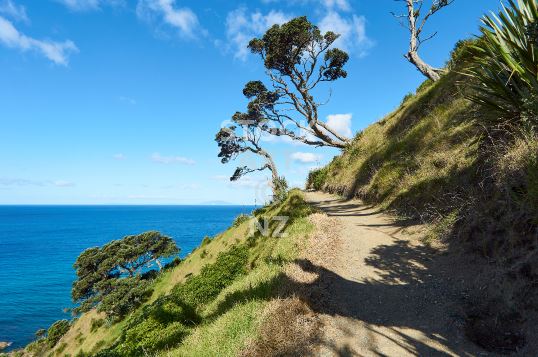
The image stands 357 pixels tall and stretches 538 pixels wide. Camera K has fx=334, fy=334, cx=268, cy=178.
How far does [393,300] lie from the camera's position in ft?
22.3

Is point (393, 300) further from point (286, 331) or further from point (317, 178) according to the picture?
point (317, 178)

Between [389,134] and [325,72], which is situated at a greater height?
[325,72]

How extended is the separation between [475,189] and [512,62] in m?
3.15

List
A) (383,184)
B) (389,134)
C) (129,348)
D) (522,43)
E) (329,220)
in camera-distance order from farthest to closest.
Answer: (389,134) → (383,184) → (329,220) → (129,348) → (522,43)

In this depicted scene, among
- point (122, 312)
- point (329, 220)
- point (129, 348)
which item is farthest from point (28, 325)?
point (329, 220)

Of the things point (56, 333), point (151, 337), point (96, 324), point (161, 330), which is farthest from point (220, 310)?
point (56, 333)

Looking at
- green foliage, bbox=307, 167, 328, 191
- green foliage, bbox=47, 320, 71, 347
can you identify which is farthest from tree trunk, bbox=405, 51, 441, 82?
green foliage, bbox=47, 320, 71, 347

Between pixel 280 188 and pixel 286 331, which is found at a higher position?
pixel 280 188

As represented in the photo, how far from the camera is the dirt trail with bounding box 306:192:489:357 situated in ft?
17.6

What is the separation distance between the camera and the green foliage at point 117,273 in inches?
1289

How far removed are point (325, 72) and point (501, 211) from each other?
25.6 m

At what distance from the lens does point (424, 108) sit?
19125mm

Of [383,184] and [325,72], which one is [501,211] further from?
[325,72]

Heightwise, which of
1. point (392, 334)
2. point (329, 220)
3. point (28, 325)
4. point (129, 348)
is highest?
point (329, 220)
